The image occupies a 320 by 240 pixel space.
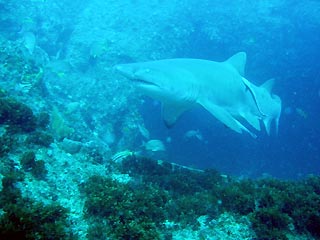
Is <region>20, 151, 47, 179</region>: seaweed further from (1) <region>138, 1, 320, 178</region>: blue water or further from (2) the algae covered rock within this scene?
(1) <region>138, 1, 320, 178</region>: blue water

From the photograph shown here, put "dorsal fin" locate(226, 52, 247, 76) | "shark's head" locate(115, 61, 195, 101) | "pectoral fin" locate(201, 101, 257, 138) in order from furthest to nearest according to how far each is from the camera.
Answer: "dorsal fin" locate(226, 52, 247, 76) → "pectoral fin" locate(201, 101, 257, 138) → "shark's head" locate(115, 61, 195, 101)

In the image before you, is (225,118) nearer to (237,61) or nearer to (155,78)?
(155,78)

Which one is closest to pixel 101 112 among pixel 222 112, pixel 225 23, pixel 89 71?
pixel 89 71

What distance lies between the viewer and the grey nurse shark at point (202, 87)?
20.6 feet

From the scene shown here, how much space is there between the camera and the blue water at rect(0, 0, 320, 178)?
1382cm

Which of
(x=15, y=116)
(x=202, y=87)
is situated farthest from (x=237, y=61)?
(x=15, y=116)

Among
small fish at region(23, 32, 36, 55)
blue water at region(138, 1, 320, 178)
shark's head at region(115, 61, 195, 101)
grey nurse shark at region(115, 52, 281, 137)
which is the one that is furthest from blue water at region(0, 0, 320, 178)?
shark's head at region(115, 61, 195, 101)

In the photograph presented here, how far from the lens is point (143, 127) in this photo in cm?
1250

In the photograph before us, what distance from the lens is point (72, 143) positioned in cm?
551

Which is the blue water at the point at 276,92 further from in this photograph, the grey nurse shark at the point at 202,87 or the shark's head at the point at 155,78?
the shark's head at the point at 155,78

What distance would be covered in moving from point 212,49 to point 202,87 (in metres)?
9.21

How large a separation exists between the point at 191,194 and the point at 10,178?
3065 mm

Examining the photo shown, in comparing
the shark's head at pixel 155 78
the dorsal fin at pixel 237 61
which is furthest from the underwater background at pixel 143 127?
the dorsal fin at pixel 237 61

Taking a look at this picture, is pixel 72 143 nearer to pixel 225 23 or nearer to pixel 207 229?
pixel 207 229
